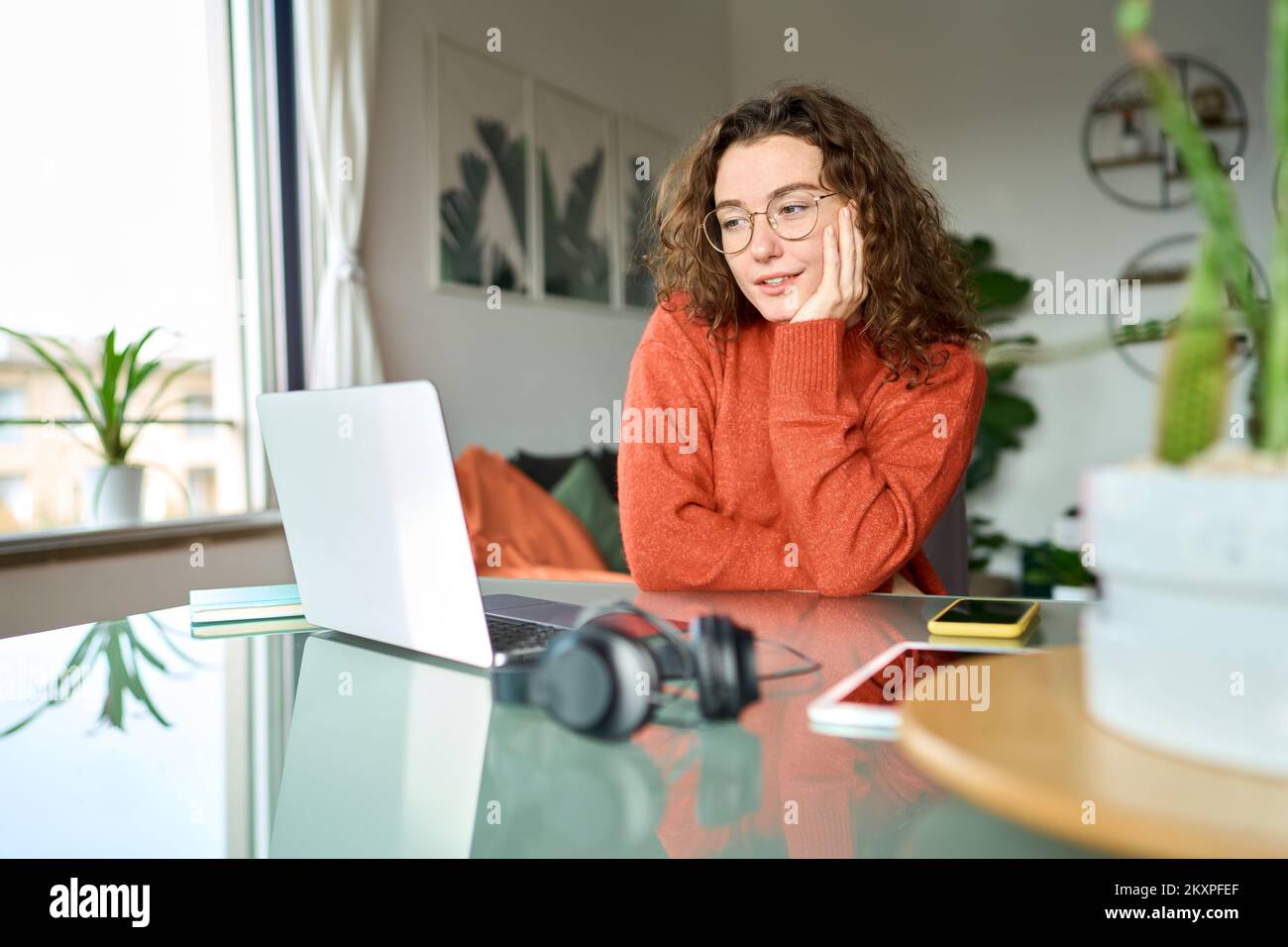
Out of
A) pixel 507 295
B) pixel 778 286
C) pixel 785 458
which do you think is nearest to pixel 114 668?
pixel 785 458

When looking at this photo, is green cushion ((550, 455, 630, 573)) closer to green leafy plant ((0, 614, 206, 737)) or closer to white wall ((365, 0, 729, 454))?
white wall ((365, 0, 729, 454))

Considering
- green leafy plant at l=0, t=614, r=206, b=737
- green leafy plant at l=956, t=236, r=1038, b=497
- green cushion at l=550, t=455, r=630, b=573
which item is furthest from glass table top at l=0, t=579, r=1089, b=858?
green leafy plant at l=956, t=236, r=1038, b=497

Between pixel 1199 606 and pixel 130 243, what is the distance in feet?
9.67

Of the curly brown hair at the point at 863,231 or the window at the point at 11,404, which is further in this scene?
the window at the point at 11,404

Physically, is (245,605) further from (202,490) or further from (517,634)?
(202,490)

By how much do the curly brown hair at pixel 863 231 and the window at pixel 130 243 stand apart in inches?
68.3

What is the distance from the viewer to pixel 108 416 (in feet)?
8.59

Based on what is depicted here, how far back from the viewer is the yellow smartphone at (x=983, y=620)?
0.99 meters

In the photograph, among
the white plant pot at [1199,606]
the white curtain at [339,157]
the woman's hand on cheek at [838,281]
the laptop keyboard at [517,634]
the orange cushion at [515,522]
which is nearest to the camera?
the white plant pot at [1199,606]

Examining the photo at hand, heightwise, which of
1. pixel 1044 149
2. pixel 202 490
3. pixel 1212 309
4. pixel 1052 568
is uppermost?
pixel 1044 149

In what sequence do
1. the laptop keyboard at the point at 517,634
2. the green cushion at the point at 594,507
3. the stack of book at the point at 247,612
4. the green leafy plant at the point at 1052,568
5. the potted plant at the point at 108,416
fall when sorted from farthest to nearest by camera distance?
the green leafy plant at the point at 1052,568 → the green cushion at the point at 594,507 → the potted plant at the point at 108,416 → the stack of book at the point at 247,612 → the laptop keyboard at the point at 517,634

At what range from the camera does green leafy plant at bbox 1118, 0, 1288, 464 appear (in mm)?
410

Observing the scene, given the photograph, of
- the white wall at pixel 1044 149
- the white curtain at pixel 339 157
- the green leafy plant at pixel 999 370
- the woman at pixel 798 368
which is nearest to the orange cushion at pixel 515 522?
the white curtain at pixel 339 157

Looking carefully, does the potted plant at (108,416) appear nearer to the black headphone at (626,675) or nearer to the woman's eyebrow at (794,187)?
the woman's eyebrow at (794,187)
